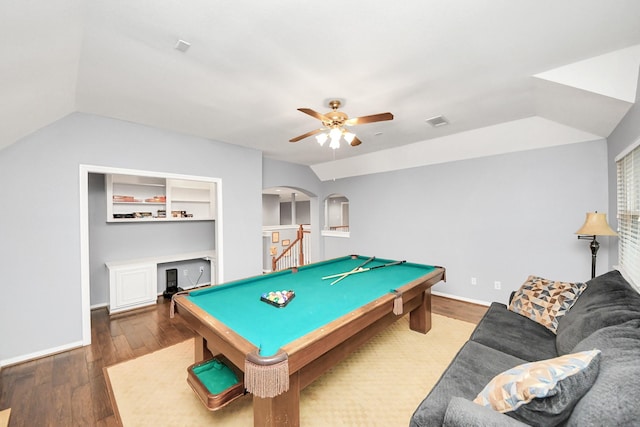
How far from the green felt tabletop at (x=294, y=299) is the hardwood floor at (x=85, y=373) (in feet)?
1.75

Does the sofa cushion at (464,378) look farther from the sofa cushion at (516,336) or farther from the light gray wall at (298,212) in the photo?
the light gray wall at (298,212)

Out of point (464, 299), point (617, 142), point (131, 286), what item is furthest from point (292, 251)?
point (617, 142)

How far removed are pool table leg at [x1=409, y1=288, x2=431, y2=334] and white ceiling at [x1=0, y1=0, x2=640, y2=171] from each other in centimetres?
221

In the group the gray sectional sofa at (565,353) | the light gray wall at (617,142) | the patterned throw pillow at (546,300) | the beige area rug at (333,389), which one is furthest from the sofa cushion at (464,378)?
the light gray wall at (617,142)

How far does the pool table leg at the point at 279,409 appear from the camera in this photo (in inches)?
52.9

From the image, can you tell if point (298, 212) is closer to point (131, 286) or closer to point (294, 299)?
point (131, 286)

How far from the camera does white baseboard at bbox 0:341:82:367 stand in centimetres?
244

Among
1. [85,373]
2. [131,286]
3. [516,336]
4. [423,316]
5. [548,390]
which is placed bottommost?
[85,373]

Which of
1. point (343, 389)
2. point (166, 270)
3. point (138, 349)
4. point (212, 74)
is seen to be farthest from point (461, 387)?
point (166, 270)

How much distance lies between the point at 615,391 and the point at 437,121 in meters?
3.00

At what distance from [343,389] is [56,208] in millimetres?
3430

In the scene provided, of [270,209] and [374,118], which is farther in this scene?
[270,209]

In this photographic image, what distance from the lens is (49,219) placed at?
2.64 metres

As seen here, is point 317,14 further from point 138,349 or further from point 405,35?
point 138,349
